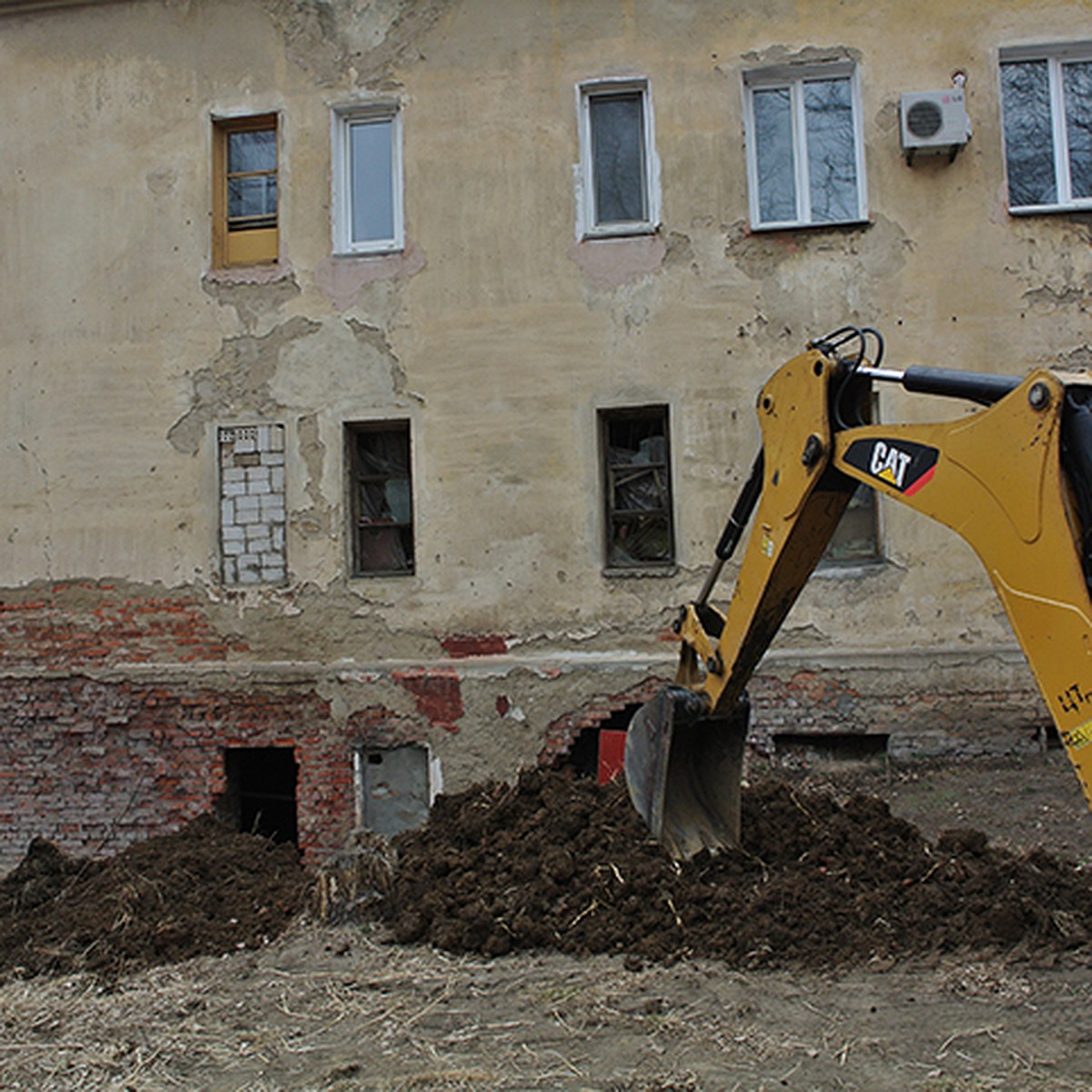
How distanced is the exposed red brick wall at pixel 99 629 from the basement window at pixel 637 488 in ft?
11.5

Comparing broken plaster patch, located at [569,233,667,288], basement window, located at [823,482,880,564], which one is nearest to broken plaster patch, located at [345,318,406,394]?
broken plaster patch, located at [569,233,667,288]

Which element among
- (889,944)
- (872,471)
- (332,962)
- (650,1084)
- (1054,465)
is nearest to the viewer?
(1054,465)

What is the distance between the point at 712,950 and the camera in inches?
198

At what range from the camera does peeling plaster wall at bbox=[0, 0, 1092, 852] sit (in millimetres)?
9102

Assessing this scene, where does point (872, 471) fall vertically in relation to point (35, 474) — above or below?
below

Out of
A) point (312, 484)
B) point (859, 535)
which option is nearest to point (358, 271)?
point (312, 484)

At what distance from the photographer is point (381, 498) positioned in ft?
32.0

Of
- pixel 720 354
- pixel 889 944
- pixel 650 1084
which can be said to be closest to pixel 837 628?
pixel 720 354

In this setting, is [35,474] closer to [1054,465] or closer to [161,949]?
[161,949]

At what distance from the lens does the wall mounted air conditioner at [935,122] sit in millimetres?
8891

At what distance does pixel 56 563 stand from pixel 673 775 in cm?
659

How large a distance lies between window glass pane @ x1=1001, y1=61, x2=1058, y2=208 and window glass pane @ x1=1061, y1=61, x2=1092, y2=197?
167 mm

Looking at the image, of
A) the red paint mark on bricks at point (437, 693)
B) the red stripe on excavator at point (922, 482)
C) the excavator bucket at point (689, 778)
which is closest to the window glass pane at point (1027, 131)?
the excavator bucket at point (689, 778)

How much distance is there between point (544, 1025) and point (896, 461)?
2721 millimetres
